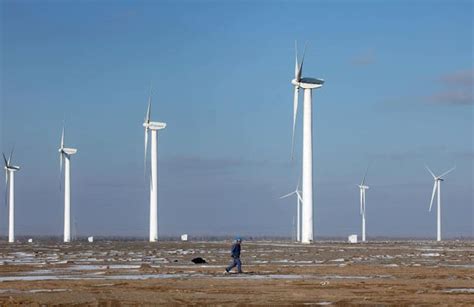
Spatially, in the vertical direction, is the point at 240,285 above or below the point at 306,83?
below

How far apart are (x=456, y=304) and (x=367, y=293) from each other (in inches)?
187

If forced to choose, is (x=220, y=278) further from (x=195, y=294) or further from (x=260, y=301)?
(x=260, y=301)

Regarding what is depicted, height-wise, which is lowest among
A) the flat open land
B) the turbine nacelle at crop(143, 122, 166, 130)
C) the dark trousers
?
the flat open land

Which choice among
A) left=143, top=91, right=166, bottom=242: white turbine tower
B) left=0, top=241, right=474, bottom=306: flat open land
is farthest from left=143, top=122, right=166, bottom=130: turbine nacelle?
left=0, top=241, right=474, bottom=306: flat open land

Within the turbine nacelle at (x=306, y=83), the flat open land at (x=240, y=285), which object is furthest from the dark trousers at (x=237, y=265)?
the turbine nacelle at (x=306, y=83)

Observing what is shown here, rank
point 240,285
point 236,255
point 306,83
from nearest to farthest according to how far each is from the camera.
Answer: point 240,285 < point 236,255 < point 306,83

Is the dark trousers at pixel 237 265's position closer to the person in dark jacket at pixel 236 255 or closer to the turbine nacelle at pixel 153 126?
the person in dark jacket at pixel 236 255

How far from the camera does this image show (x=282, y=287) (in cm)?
3459

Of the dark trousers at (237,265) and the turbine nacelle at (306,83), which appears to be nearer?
the dark trousers at (237,265)

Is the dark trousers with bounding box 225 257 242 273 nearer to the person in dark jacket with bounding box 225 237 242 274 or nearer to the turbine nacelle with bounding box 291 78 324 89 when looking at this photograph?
the person in dark jacket with bounding box 225 237 242 274

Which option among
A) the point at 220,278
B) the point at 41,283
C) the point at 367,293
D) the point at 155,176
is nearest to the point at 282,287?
the point at 367,293

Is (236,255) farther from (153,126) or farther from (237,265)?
(153,126)

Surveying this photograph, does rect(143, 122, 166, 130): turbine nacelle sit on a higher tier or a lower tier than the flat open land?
higher

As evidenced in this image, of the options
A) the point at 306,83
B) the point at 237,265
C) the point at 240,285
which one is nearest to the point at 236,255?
the point at 237,265
